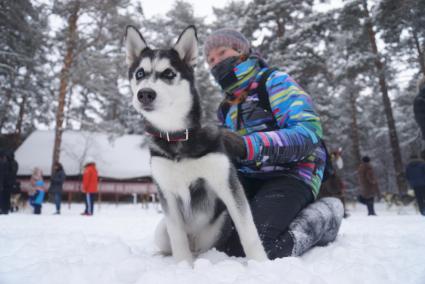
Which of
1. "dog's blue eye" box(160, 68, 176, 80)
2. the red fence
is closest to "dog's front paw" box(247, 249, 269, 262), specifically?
"dog's blue eye" box(160, 68, 176, 80)

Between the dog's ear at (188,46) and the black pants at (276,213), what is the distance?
1.47 m

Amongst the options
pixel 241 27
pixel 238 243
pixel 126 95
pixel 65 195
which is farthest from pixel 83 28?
pixel 238 243

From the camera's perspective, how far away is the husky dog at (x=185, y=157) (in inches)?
84.0

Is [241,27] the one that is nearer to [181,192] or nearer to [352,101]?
[352,101]

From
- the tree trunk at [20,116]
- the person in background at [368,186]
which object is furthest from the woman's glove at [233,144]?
the tree trunk at [20,116]

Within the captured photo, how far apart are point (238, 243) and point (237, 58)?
1.90 meters

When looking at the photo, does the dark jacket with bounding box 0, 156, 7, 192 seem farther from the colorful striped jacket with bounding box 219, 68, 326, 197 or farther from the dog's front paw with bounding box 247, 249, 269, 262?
the dog's front paw with bounding box 247, 249, 269, 262

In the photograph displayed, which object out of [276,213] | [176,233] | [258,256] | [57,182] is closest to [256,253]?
[258,256]

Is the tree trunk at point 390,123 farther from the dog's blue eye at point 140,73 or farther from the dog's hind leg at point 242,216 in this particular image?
the dog's blue eye at point 140,73

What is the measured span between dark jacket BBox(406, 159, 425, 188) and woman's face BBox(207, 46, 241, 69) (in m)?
8.74

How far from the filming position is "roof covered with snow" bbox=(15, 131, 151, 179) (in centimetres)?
2297

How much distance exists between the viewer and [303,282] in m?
1.55

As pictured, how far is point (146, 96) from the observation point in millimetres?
2156

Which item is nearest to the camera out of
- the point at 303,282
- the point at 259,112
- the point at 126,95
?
the point at 303,282
